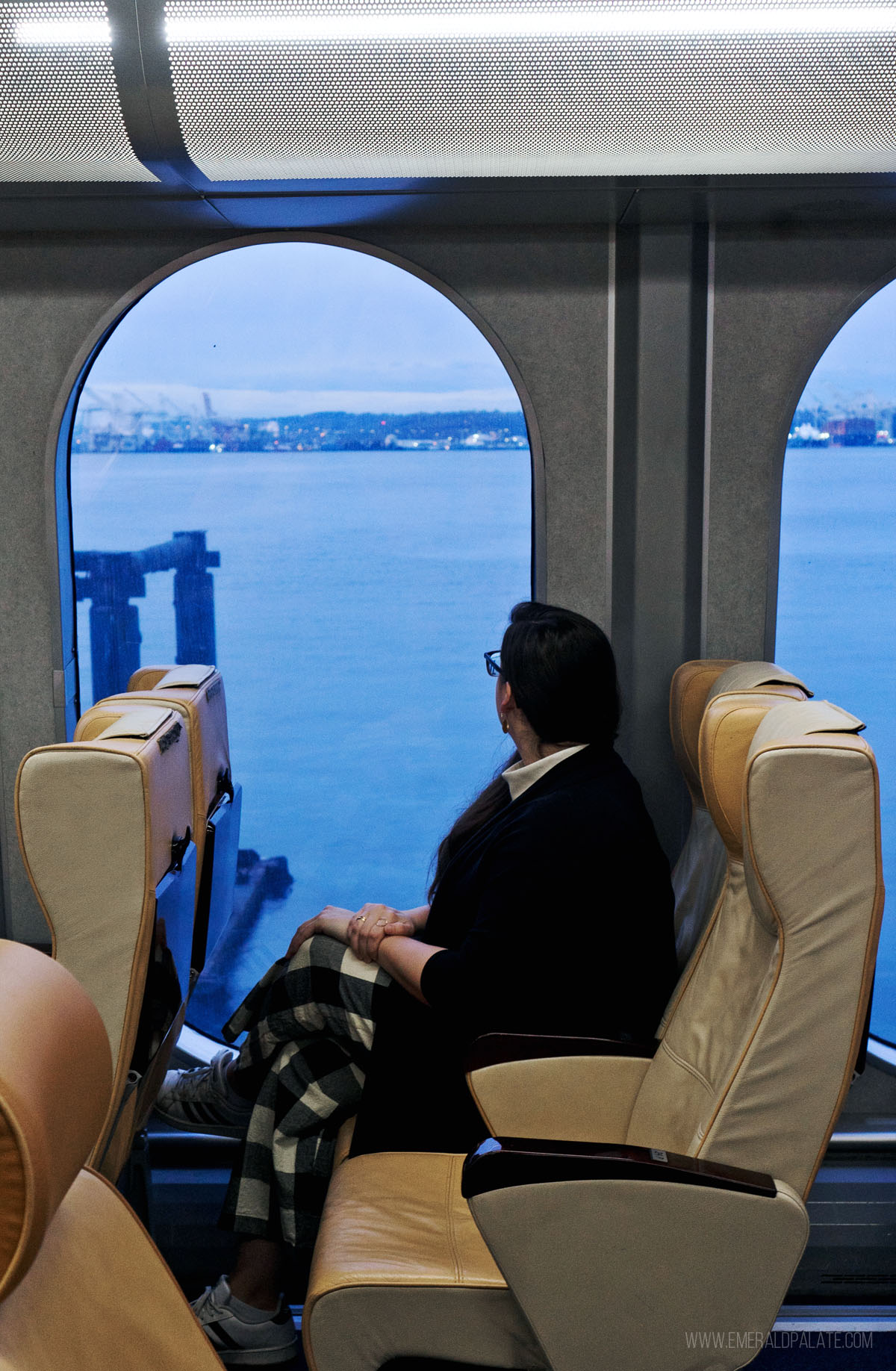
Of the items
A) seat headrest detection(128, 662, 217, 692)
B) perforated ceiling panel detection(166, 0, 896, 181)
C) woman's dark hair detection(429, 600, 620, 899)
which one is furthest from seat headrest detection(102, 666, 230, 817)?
perforated ceiling panel detection(166, 0, 896, 181)

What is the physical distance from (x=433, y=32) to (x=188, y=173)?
2.19ft

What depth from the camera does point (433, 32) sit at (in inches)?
70.2

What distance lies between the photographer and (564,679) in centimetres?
213

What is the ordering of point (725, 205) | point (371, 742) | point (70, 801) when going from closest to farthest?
1. point (70, 801)
2. point (725, 205)
3. point (371, 742)

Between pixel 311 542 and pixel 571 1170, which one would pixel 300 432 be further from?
pixel 571 1170

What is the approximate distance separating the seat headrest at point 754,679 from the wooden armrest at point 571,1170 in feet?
2.76

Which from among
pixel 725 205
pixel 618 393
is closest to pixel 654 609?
pixel 618 393

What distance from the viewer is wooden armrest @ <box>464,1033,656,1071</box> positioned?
6.47 ft

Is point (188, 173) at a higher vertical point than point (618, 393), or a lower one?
higher

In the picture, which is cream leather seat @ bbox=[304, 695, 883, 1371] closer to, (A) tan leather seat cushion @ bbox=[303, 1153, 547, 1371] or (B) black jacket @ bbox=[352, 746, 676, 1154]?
(A) tan leather seat cushion @ bbox=[303, 1153, 547, 1371]

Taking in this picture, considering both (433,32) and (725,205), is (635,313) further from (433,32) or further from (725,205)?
(433,32)

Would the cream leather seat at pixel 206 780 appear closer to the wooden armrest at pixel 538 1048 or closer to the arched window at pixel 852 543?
the wooden armrest at pixel 538 1048

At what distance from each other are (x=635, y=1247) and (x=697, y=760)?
42.9 inches

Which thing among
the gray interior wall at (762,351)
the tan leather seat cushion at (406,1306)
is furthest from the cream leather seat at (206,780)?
the gray interior wall at (762,351)
